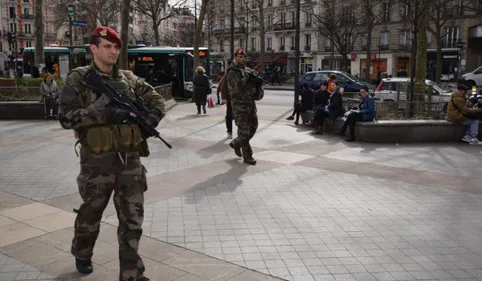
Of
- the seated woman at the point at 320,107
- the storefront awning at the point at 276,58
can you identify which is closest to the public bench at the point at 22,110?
the seated woman at the point at 320,107

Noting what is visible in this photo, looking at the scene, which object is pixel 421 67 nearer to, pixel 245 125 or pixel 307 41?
pixel 245 125

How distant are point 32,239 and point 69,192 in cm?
174

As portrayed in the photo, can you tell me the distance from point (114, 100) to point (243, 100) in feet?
14.8

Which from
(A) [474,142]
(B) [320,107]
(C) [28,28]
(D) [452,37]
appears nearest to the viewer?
(A) [474,142]

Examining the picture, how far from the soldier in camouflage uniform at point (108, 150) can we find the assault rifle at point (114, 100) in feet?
0.17

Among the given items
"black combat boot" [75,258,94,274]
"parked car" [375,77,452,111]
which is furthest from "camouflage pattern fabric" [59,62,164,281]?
"parked car" [375,77,452,111]

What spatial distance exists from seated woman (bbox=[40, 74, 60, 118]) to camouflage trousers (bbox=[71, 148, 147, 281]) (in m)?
11.0

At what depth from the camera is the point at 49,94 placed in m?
13.7

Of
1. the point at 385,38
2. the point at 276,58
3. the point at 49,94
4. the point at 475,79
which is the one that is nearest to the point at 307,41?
the point at 276,58

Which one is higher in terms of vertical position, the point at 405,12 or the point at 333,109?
the point at 405,12

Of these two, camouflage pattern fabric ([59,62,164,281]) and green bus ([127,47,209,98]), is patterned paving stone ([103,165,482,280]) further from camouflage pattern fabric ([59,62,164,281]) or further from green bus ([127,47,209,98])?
green bus ([127,47,209,98])

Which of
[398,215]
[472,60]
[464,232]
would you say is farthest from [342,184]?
[472,60]

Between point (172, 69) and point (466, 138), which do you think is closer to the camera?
point (466, 138)

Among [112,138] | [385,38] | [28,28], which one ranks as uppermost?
[28,28]
